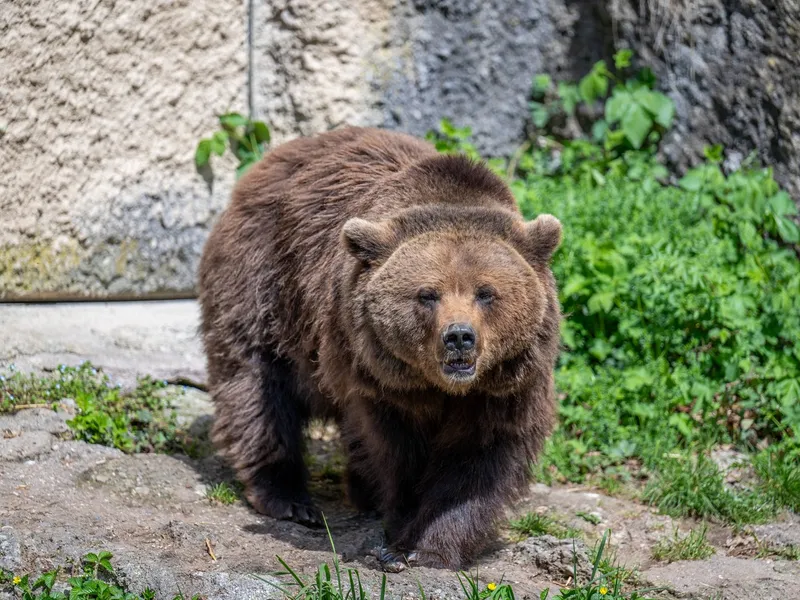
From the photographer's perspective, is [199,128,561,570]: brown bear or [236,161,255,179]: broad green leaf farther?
[236,161,255,179]: broad green leaf

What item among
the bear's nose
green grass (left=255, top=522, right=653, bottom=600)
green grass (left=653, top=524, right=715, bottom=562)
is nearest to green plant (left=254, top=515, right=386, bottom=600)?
green grass (left=255, top=522, right=653, bottom=600)

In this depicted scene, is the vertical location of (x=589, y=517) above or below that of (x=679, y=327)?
below

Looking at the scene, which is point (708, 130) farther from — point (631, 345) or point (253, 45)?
point (253, 45)

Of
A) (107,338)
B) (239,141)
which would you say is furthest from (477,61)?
(107,338)

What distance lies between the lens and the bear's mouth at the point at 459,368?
4332mm

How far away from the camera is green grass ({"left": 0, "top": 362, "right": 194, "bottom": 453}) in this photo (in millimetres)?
5906

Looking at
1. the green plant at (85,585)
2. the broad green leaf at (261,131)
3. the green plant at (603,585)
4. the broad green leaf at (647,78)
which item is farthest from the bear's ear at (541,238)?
the broad green leaf at (647,78)

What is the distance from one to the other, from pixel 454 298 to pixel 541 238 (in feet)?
2.00

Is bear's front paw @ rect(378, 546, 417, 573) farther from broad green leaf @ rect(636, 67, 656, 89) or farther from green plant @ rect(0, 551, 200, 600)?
broad green leaf @ rect(636, 67, 656, 89)

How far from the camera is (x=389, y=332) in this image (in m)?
4.54

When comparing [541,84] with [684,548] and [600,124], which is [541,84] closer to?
[600,124]

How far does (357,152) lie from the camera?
221 inches

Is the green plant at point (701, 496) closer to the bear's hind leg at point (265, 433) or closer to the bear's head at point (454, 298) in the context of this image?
the bear's head at point (454, 298)

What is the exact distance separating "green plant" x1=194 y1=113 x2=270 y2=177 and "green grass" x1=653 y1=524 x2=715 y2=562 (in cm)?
437
